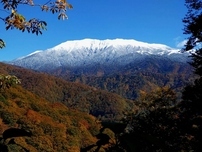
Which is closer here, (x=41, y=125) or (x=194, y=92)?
(x=194, y=92)

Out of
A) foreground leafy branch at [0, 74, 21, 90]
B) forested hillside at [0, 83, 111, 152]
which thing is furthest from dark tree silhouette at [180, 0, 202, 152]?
forested hillside at [0, 83, 111, 152]

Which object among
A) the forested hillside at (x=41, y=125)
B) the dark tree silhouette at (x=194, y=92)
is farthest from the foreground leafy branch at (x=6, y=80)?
the forested hillside at (x=41, y=125)

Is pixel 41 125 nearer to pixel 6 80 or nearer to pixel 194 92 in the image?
pixel 194 92

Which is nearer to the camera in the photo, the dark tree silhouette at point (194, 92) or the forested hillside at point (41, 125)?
the dark tree silhouette at point (194, 92)

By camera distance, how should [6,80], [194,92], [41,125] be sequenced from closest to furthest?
[6,80] → [194,92] → [41,125]

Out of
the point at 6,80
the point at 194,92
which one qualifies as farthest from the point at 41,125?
the point at 6,80

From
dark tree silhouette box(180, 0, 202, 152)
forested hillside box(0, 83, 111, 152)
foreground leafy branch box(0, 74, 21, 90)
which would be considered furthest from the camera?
forested hillside box(0, 83, 111, 152)

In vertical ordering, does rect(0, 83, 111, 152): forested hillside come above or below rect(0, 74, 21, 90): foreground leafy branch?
below

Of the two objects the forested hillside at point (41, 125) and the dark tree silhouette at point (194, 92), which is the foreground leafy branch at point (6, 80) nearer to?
the dark tree silhouette at point (194, 92)

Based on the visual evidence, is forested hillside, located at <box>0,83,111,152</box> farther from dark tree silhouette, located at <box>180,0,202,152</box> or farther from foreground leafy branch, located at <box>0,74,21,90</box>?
foreground leafy branch, located at <box>0,74,21,90</box>

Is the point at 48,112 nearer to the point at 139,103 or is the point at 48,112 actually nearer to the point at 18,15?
the point at 139,103

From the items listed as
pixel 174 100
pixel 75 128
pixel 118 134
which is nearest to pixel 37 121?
pixel 75 128

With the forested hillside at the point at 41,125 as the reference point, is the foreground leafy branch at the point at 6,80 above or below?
above

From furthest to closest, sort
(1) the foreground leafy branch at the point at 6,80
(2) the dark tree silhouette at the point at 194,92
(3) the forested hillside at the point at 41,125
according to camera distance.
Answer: (3) the forested hillside at the point at 41,125 < (2) the dark tree silhouette at the point at 194,92 < (1) the foreground leafy branch at the point at 6,80
